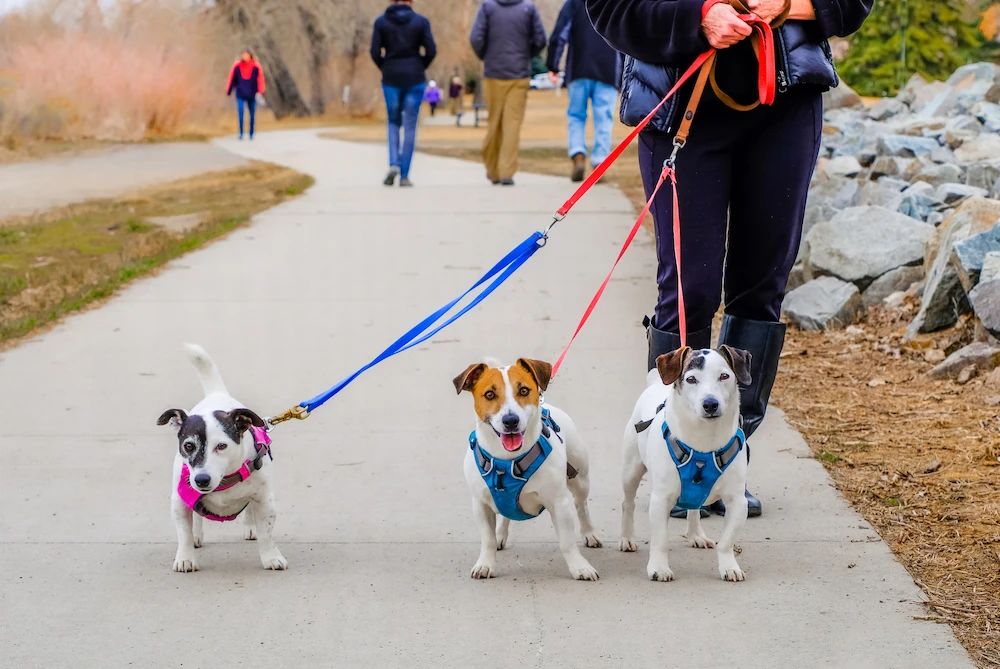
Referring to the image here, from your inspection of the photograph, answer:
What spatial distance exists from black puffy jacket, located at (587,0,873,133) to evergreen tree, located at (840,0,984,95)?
93.7 feet

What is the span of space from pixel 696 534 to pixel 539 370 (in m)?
0.90

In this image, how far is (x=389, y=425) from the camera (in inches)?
263

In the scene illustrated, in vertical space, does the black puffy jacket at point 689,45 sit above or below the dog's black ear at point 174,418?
above

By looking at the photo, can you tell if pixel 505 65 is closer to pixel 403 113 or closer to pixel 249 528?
pixel 403 113

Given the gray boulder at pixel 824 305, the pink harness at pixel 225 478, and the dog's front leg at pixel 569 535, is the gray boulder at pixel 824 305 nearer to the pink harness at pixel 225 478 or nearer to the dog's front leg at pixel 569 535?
the dog's front leg at pixel 569 535

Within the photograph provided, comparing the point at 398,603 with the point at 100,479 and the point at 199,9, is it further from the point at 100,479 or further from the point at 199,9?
the point at 199,9

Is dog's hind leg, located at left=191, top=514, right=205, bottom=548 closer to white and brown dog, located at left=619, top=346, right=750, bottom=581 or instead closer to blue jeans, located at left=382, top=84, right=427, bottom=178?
white and brown dog, located at left=619, top=346, right=750, bottom=581

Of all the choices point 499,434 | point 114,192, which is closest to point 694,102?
point 499,434

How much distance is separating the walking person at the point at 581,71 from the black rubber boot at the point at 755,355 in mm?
11077

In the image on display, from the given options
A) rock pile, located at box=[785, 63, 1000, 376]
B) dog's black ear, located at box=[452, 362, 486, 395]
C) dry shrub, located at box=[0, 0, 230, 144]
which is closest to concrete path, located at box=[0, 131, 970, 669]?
dog's black ear, located at box=[452, 362, 486, 395]

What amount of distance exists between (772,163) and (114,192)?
14.5 m

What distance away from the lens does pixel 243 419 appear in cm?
471

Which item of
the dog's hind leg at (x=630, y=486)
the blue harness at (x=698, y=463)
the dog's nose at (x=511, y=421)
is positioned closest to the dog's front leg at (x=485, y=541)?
the dog's nose at (x=511, y=421)

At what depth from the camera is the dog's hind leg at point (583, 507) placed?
16.2 feet
